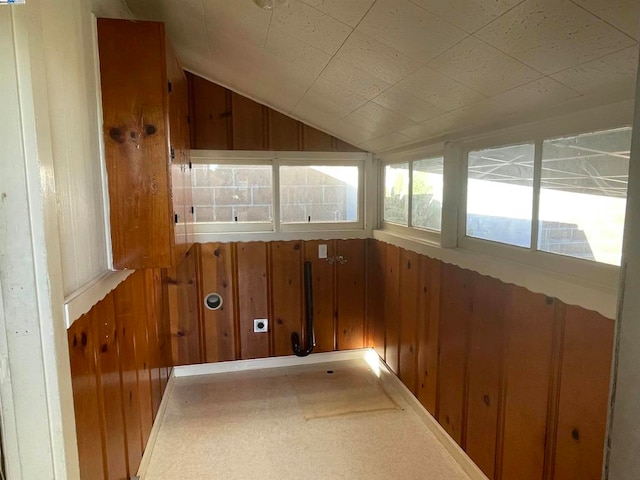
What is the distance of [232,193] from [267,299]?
2.97 feet

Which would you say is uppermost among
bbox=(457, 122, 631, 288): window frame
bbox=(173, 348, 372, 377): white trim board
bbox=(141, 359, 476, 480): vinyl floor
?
bbox=(457, 122, 631, 288): window frame

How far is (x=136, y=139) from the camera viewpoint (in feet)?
4.95

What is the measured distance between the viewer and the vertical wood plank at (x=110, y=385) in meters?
1.40

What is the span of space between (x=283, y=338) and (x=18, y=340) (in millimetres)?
2446

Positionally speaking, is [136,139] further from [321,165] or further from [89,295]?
[321,165]

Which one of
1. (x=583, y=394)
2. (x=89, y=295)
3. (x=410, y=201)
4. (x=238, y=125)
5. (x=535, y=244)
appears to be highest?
(x=238, y=125)

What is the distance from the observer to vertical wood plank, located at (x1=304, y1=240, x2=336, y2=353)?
3.21 m

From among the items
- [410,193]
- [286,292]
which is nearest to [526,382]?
[410,193]

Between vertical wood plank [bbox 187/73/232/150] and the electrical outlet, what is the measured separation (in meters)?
1.40

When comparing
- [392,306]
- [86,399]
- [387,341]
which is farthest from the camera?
[387,341]

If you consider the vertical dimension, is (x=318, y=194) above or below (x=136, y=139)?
below

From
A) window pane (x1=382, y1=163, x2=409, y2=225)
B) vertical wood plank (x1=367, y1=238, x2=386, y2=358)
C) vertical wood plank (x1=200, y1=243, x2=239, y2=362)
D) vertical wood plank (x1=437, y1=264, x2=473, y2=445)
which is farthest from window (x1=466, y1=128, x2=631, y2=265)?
vertical wood plank (x1=200, y1=243, x2=239, y2=362)

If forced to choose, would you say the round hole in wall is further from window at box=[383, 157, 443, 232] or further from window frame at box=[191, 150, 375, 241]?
window at box=[383, 157, 443, 232]

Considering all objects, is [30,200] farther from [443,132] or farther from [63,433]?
[443,132]
